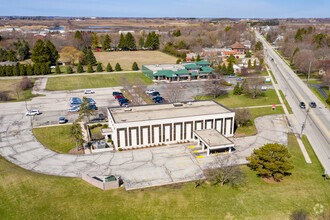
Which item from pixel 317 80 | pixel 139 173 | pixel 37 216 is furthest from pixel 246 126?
pixel 317 80

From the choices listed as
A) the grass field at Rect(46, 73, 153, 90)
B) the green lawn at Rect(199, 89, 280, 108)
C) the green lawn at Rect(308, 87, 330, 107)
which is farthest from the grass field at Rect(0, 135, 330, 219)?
the grass field at Rect(46, 73, 153, 90)

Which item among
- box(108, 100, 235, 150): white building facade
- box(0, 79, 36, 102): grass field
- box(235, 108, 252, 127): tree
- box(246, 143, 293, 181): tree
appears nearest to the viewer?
box(246, 143, 293, 181): tree

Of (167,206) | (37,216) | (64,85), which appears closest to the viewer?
(37,216)

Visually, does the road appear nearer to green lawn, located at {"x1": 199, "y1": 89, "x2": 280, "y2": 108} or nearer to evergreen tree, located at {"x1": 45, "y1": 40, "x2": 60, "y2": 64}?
green lawn, located at {"x1": 199, "y1": 89, "x2": 280, "y2": 108}

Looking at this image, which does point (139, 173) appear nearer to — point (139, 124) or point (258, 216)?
point (139, 124)

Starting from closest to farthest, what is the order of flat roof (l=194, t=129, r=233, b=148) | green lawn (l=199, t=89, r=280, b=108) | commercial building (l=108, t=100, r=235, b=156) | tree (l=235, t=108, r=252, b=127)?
flat roof (l=194, t=129, r=233, b=148) → commercial building (l=108, t=100, r=235, b=156) → tree (l=235, t=108, r=252, b=127) → green lawn (l=199, t=89, r=280, b=108)
